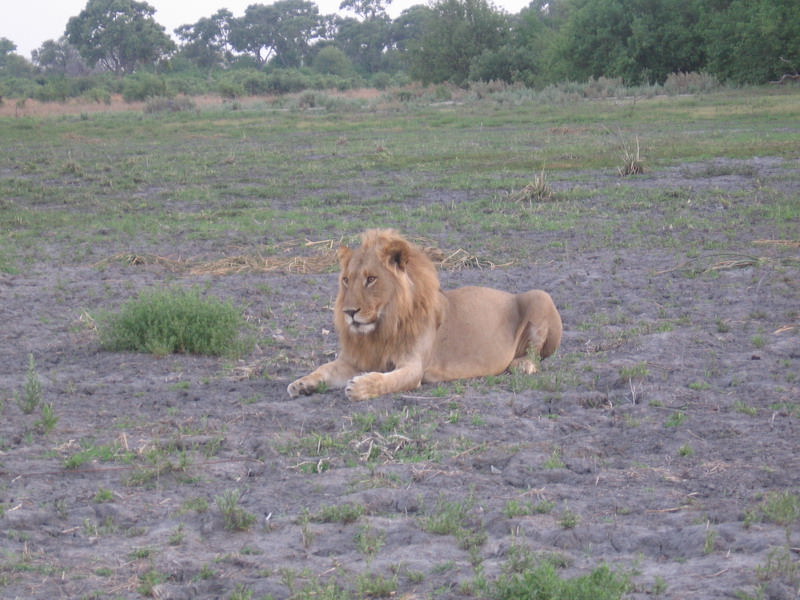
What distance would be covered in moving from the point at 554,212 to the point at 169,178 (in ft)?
28.0

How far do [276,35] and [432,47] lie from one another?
4653cm

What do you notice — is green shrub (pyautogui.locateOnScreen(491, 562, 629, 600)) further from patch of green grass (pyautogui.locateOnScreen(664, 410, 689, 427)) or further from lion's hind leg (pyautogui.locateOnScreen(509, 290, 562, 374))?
lion's hind leg (pyautogui.locateOnScreen(509, 290, 562, 374))

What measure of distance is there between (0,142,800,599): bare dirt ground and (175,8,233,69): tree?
93765mm

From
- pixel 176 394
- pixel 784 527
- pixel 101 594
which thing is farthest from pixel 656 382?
pixel 101 594

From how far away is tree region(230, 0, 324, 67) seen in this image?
100938 millimetres

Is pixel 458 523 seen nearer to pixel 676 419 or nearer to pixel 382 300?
pixel 676 419

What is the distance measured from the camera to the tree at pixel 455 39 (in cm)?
5884

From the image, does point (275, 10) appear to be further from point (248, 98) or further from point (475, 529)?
point (475, 529)

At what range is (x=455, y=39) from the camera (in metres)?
58.9

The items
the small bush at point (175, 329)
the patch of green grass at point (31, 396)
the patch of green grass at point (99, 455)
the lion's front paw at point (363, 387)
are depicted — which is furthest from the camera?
the small bush at point (175, 329)

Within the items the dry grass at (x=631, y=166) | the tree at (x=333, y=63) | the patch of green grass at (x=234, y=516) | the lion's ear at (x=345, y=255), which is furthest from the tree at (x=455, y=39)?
the patch of green grass at (x=234, y=516)

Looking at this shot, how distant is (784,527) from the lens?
4207mm

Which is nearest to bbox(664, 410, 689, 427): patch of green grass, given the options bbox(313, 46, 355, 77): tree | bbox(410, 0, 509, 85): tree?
bbox(410, 0, 509, 85): tree

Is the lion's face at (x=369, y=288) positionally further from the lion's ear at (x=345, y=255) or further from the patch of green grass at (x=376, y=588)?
the patch of green grass at (x=376, y=588)
